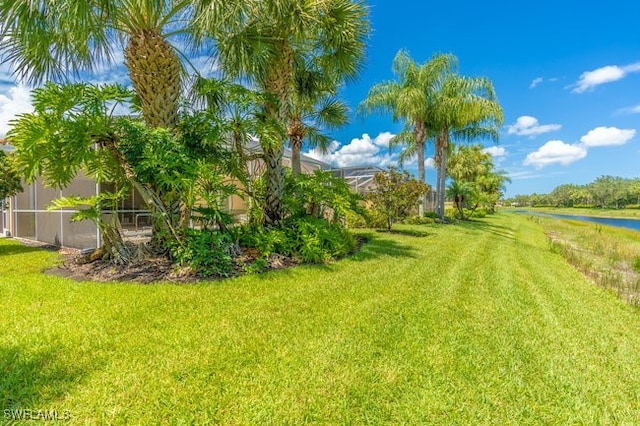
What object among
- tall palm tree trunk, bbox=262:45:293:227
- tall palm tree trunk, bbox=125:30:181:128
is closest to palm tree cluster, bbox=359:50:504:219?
tall palm tree trunk, bbox=262:45:293:227

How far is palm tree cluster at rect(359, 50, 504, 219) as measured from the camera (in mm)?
17453

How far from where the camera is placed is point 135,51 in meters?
6.27

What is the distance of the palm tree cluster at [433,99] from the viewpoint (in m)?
17.5

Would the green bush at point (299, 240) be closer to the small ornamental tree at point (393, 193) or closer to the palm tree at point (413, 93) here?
the small ornamental tree at point (393, 193)

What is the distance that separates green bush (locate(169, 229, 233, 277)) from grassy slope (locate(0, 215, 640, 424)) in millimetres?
625

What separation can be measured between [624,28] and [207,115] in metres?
23.3

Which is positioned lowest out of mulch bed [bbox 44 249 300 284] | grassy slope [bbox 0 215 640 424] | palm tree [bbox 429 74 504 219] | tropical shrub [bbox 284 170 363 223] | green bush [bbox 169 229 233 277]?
grassy slope [bbox 0 215 640 424]

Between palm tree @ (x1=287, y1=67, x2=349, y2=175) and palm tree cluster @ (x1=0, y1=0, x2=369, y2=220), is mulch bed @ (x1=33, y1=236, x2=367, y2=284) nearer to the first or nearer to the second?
palm tree cluster @ (x1=0, y1=0, x2=369, y2=220)

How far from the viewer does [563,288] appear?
6.17m

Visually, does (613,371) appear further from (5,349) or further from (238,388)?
(5,349)

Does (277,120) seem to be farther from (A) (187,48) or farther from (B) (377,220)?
(B) (377,220)

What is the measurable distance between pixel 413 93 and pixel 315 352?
55.5ft

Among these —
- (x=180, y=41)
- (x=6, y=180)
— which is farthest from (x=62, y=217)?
(x=180, y=41)
